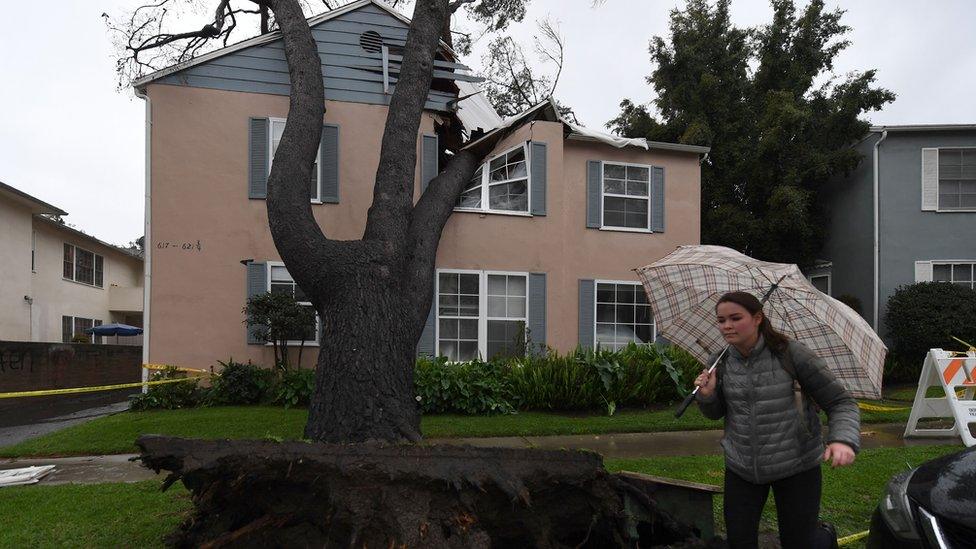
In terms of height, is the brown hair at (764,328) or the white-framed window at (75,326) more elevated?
the brown hair at (764,328)

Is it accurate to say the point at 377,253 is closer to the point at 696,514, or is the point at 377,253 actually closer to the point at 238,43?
the point at 696,514

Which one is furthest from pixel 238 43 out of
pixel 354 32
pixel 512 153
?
pixel 512 153

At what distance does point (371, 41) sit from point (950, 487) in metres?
11.1

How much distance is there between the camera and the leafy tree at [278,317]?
31.7 feet

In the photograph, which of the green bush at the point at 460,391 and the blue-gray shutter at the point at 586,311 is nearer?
the green bush at the point at 460,391

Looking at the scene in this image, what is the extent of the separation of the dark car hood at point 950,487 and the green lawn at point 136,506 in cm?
155

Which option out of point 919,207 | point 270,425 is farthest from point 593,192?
point 919,207

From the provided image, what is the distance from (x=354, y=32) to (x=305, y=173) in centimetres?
569

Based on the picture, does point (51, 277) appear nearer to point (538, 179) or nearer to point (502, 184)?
point (502, 184)

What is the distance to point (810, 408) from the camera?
2957 mm

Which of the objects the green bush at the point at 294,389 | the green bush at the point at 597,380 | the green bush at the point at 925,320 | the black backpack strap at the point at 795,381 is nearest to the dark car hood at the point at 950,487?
the black backpack strap at the point at 795,381

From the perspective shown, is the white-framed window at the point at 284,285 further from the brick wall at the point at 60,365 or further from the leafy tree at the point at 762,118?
the leafy tree at the point at 762,118

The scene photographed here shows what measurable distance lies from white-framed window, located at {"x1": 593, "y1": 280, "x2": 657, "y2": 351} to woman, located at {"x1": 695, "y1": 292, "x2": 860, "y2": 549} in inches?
343

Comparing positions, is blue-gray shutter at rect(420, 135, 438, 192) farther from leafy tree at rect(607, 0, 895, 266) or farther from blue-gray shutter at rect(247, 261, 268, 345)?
leafy tree at rect(607, 0, 895, 266)
